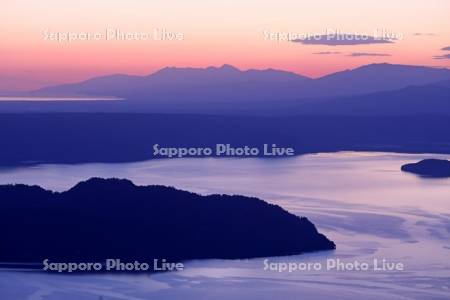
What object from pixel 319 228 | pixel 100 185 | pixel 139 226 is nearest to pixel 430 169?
pixel 319 228

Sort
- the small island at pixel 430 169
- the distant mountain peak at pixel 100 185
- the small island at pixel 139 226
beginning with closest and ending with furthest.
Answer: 1. the small island at pixel 139 226
2. the distant mountain peak at pixel 100 185
3. the small island at pixel 430 169

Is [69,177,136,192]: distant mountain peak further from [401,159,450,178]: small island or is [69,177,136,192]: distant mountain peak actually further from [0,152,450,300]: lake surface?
[401,159,450,178]: small island

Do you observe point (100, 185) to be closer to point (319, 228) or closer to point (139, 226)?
point (139, 226)

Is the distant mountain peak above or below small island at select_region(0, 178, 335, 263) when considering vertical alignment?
above

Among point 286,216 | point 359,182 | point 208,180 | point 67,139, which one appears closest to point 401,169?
point 359,182

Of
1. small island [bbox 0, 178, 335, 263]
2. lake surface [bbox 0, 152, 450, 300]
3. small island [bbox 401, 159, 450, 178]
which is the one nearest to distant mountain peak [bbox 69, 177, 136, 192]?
small island [bbox 0, 178, 335, 263]

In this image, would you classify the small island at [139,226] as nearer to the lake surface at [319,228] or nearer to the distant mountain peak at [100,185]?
the distant mountain peak at [100,185]

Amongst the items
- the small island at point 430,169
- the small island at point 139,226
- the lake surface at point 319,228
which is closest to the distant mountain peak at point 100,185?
the small island at point 139,226
